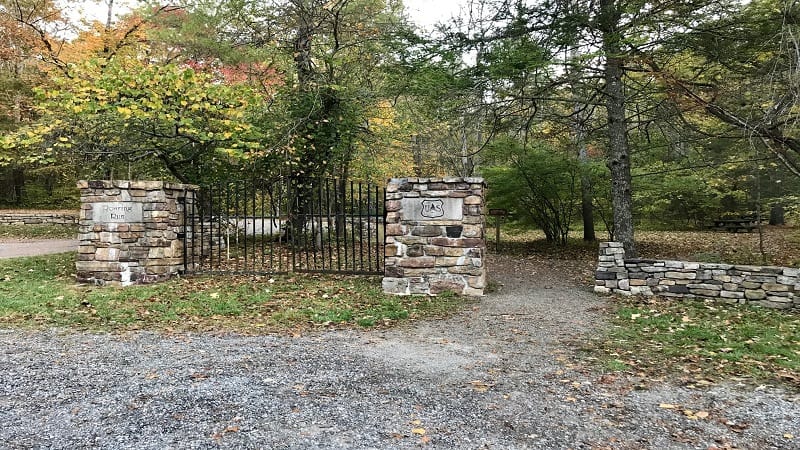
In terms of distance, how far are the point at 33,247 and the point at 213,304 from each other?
28.8 ft

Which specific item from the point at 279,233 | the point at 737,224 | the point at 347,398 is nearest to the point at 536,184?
the point at 279,233

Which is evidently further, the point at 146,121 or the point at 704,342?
the point at 146,121

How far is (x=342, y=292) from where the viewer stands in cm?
685

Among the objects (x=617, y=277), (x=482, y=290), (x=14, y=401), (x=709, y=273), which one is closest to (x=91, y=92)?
(x=14, y=401)

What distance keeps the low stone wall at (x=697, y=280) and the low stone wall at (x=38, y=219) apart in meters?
17.3

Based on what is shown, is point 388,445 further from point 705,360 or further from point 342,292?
point 342,292

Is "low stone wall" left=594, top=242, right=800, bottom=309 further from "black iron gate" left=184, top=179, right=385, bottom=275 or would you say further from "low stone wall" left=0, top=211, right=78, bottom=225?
"low stone wall" left=0, top=211, right=78, bottom=225

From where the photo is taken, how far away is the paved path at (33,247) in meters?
10.3

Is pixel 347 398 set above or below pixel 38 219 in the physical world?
below

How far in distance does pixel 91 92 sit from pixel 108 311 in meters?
4.77

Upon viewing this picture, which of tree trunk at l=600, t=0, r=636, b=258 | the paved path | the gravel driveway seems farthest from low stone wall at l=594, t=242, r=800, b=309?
the paved path

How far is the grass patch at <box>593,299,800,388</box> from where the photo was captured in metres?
3.89

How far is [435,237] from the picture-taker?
6840mm

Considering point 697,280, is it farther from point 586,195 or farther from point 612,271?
point 586,195
